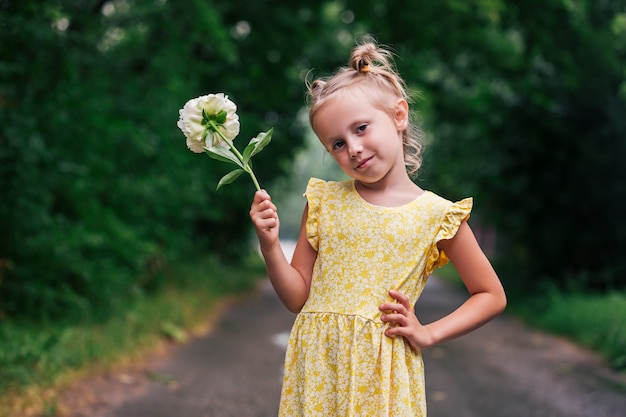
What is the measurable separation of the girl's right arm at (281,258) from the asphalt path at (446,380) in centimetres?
329

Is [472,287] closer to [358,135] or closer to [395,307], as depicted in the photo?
[395,307]

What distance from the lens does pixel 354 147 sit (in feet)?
7.29

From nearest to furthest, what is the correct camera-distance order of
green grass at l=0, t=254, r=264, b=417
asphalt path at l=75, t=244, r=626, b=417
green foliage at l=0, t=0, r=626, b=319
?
green grass at l=0, t=254, r=264, b=417, asphalt path at l=75, t=244, r=626, b=417, green foliage at l=0, t=0, r=626, b=319

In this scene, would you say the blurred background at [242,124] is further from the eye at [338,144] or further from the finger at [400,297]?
the finger at [400,297]

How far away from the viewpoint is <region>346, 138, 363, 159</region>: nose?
2221 mm

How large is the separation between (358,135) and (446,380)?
17.4ft

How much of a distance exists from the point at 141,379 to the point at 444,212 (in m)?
4.80

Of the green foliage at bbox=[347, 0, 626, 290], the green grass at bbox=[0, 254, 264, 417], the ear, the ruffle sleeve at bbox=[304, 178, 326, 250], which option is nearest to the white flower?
the ruffle sleeve at bbox=[304, 178, 326, 250]

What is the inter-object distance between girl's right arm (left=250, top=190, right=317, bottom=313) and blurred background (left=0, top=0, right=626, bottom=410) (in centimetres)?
238

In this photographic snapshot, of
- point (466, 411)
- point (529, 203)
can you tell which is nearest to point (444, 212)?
point (466, 411)

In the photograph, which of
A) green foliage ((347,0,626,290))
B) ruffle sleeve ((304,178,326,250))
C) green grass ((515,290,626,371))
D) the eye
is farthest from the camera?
green foliage ((347,0,626,290))

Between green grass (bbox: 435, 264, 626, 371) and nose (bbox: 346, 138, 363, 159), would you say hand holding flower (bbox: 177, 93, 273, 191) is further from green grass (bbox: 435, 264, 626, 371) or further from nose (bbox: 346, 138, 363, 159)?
green grass (bbox: 435, 264, 626, 371)

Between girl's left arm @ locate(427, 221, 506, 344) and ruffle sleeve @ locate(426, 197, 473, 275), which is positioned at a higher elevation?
ruffle sleeve @ locate(426, 197, 473, 275)

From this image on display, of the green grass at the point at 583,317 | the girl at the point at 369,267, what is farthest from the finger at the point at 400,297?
the green grass at the point at 583,317
